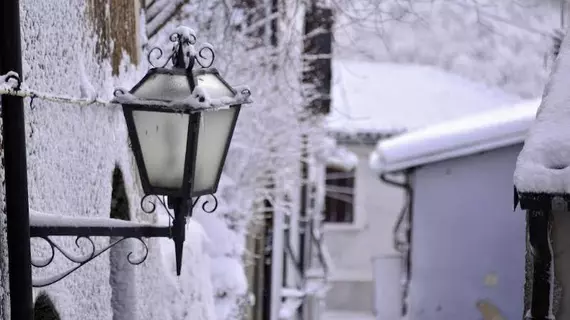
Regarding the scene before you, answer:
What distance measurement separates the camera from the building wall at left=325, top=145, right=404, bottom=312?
27.8 metres

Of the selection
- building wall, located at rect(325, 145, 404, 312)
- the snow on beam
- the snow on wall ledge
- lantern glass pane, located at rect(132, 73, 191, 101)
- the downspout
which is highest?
lantern glass pane, located at rect(132, 73, 191, 101)

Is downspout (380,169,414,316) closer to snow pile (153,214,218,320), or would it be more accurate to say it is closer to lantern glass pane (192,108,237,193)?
snow pile (153,214,218,320)

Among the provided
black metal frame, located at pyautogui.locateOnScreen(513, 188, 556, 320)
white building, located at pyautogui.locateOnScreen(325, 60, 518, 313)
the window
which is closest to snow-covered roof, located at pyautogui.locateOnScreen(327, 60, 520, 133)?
white building, located at pyautogui.locateOnScreen(325, 60, 518, 313)

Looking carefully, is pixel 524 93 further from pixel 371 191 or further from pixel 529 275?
pixel 529 275

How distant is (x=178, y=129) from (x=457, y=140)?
22.3 feet

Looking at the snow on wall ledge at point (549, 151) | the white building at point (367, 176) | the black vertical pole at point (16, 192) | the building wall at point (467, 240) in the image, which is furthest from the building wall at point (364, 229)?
the black vertical pole at point (16, 192)

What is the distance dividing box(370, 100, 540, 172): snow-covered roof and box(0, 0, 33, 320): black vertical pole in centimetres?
664

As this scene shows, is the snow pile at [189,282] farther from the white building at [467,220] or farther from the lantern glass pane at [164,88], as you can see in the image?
the white building at [467,220]

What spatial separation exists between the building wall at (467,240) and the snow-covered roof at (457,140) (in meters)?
0.18

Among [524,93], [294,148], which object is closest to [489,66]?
[524,93]

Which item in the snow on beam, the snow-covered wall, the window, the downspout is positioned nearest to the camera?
the snow on beam

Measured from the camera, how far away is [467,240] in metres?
10.2

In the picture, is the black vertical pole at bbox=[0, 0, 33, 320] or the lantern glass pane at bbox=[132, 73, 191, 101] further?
the lantern glass pane at bbox=[132, 73, 191, 101]

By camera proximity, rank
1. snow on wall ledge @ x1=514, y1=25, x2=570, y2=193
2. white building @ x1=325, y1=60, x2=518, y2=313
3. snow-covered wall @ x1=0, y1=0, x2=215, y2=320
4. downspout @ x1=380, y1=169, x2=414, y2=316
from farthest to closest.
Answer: white building @ x1=325, y1=60, x2=518, y2=313, downspout @ x1=380, y1=169, x2=414, y2=316, snow on wall ledge @ x1=514, y1=25, x2=570, y2=193, snow-covered wall @ x1=0, y1=0, x2=215, y2=320
